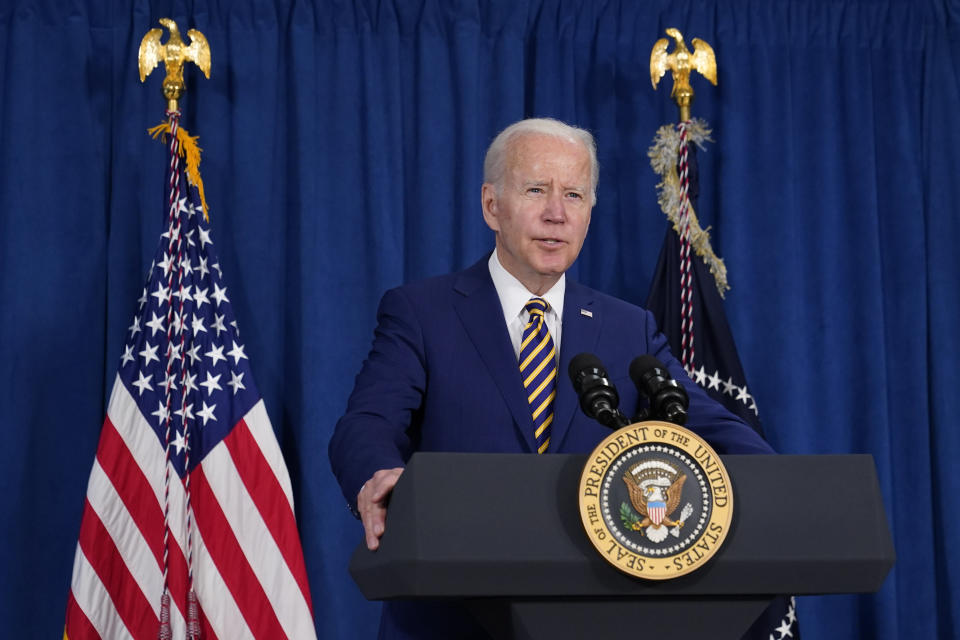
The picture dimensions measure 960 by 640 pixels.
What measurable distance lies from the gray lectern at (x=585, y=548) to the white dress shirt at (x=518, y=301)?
2.32ft

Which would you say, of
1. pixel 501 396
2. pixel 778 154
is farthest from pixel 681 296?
pixel 501 396

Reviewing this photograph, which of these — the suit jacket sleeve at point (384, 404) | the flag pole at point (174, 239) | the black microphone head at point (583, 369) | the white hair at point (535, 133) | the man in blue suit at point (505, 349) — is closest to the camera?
the black microphone head at point (583, 369)

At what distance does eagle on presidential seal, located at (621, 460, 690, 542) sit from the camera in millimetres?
1229

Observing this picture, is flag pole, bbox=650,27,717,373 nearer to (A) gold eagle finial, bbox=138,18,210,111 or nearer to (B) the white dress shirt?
(A) gold eagle finial, bbox=138,18,210,111

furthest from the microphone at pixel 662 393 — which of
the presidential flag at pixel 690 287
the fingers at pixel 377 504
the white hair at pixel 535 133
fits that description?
the presidential flag at pixel 690 287

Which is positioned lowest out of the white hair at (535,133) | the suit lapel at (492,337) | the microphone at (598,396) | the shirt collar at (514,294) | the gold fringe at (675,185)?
the microphone at (598,396)

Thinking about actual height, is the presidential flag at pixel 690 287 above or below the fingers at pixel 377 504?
above

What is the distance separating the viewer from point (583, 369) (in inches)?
53.7

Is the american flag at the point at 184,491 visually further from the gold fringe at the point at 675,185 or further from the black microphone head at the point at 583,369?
the black microphone head at the point at 583,369

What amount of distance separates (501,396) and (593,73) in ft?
8.22

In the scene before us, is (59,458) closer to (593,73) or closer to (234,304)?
(234,304)

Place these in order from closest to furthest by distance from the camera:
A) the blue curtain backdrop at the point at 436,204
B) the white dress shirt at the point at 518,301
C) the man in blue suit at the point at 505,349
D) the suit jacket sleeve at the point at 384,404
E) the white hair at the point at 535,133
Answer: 1. the suit jacket sleeve at the point at 384,404
2. the man in blue suit at the point at 505,349
3. the white dress shirt at the point at 518,301
4. the white hair at the point at 535,133
5. the blue curtain backdrop at the point at 436,204

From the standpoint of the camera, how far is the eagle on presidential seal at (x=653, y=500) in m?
1.23

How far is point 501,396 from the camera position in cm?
183
